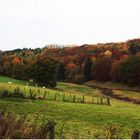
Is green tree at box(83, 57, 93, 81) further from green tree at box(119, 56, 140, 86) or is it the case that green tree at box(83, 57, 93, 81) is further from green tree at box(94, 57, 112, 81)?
green tree at box(119, 56, 140, 86)

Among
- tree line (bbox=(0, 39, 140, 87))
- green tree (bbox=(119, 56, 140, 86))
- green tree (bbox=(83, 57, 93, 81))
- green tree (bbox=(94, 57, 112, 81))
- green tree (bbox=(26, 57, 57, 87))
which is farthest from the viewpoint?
green tree (bbox=(83, 57, 93, 81))

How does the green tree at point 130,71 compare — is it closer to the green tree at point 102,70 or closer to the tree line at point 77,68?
the tree line at point 77,68

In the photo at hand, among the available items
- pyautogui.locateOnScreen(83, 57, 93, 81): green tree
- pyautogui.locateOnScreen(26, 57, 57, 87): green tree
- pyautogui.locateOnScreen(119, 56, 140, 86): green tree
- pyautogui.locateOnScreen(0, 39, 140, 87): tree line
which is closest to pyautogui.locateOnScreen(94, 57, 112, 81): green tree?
pyautogui.locateOnScreen(0, 39, 140, 87): tree line

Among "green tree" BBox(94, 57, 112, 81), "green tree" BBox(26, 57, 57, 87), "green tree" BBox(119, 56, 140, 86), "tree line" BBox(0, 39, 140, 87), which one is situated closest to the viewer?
"green tree" BBox(26, 57, 57, 87)

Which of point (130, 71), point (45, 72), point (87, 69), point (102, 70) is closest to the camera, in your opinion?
point (45, 72)

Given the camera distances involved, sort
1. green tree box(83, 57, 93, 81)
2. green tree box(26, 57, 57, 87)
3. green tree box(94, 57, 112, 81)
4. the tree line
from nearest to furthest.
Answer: green tree box(26, 57, 57, 87) → the tree line → green tree box(94, 57, 112, 81) → green tree box(83, 57, 93, 81)

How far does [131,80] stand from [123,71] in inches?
263

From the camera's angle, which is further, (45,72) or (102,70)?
(102,70)

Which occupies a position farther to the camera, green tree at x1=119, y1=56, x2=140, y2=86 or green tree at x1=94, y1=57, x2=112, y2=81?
green tree at x1=94, y1=57, x2=112, y2=81

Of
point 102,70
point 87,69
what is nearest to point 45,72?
point 102,70

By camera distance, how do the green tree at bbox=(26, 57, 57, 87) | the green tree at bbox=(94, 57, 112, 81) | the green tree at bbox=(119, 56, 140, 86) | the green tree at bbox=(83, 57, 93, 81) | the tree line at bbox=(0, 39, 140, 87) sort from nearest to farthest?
the green tree at bbox=(26, 57, 57, 87) < the tree line at bbox=(0, 39, 140, 87) < the green tree at bbox=(119, 56, 140, 86) < the green tree at bbox=(94, 57, 112, 81) < the green tree at bbox=(83, 57, 93, 81)

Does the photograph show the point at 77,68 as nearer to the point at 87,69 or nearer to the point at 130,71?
the point at 87,69

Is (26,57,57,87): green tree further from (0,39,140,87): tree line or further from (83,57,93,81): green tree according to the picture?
(83,57,93,81): green tree

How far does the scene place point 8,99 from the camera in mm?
52438
